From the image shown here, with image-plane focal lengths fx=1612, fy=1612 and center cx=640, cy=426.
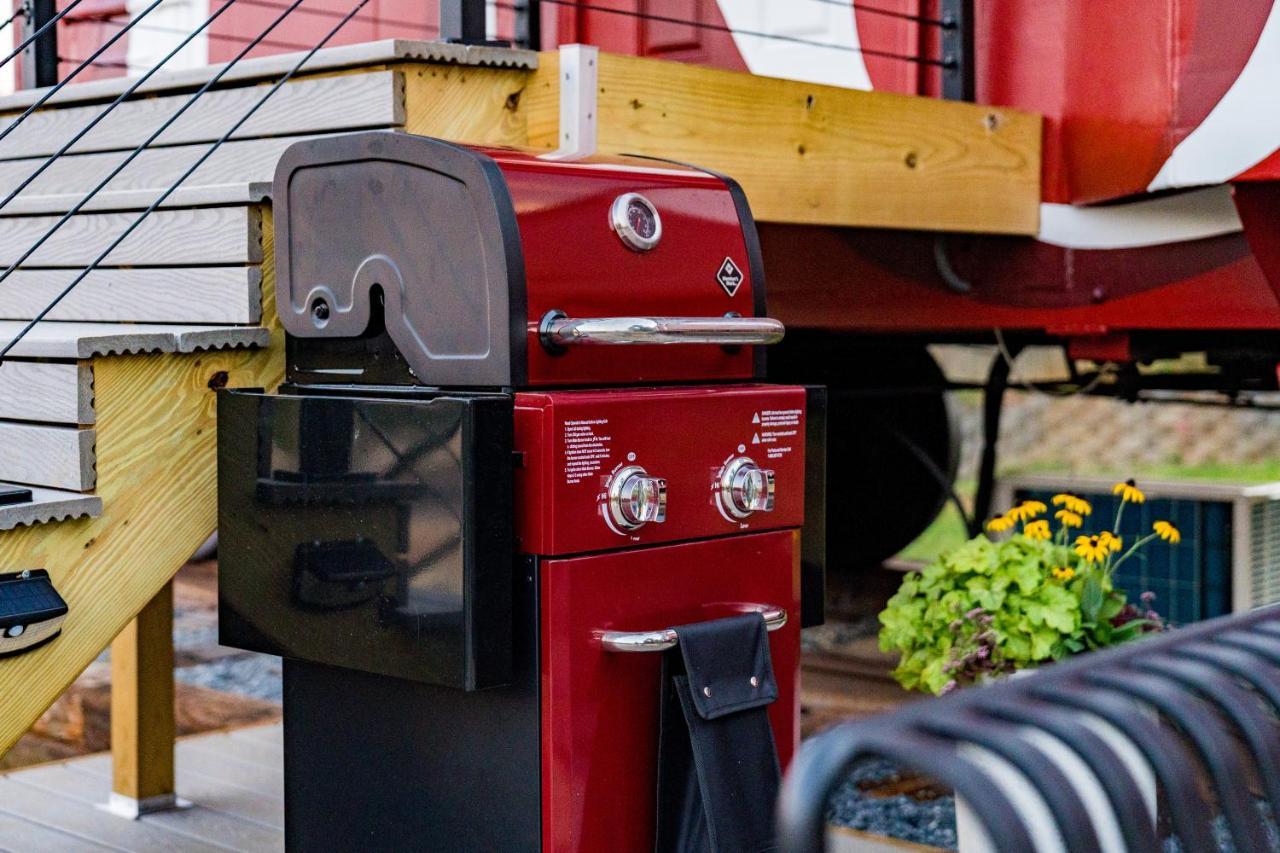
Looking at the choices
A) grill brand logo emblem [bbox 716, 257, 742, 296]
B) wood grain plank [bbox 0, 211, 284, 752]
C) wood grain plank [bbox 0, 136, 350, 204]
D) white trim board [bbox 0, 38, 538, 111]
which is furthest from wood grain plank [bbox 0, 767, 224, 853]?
grill brand logo emblem [bbox 716, 257, 742, 296]

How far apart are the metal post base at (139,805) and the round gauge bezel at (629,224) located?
186cm

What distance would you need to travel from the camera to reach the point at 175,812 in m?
3.52

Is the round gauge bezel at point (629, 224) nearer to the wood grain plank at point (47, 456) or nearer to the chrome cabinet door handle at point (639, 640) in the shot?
the chrome cabinet door handle at point (639, 640)

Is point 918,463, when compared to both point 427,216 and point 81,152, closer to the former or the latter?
point 81,152

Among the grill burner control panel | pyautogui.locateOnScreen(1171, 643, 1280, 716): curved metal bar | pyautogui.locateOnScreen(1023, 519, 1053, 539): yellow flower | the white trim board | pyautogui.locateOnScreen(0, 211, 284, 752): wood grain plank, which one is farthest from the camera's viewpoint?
pyautogui.locateOnScreen(1023, 519, 1053, 539): yellow flower

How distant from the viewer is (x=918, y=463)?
6.12 m

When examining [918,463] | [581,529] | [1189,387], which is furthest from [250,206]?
[918,463]

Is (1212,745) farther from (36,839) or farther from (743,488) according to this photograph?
(36,839)

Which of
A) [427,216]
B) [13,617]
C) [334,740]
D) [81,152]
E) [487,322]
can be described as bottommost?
[334,740]

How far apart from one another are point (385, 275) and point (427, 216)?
0.12 m

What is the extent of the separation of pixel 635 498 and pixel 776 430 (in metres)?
0.35

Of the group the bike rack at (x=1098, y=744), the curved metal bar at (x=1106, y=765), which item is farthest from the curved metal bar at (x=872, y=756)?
the curved metal bar at (x=1106, y=765)

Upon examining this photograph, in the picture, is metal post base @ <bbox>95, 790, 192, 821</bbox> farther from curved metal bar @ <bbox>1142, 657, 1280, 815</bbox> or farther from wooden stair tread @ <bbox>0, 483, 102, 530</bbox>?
curved metal bar @ <bbox>1142, 657, 1280, 815</bbox>

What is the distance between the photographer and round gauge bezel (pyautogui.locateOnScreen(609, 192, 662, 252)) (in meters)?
2.37
